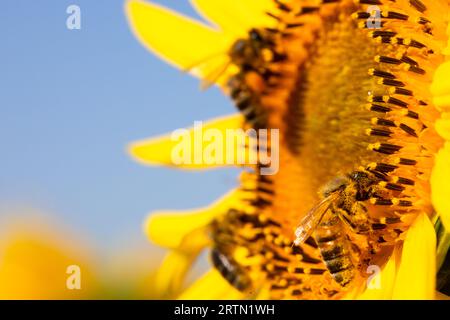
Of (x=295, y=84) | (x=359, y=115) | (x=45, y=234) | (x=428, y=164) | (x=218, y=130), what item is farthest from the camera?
(x=45, y=234)

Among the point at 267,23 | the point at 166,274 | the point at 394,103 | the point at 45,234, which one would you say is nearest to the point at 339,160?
the point at 394,103

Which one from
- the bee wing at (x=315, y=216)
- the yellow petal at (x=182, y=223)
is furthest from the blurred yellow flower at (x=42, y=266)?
the bee wing at (x=315, y=216)

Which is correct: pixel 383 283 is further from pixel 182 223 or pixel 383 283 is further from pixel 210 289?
pixel 182 223

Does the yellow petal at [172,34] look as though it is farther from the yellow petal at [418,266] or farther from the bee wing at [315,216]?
the yellow petal at [418,266]

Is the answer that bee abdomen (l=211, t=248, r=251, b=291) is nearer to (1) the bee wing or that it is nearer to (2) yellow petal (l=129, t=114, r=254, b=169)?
(2) yellow petal (l=129, t=114, r=254, b=169)
